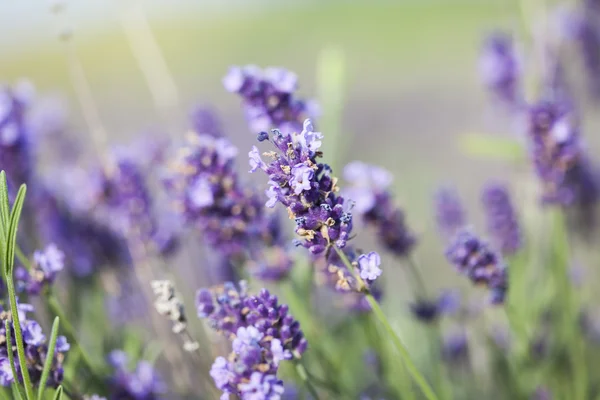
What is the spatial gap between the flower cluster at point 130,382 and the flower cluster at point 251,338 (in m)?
0.34

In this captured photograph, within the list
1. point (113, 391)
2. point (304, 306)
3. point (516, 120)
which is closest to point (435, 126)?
point (516, 120)

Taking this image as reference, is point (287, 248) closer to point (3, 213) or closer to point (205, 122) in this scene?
point (205, 122)

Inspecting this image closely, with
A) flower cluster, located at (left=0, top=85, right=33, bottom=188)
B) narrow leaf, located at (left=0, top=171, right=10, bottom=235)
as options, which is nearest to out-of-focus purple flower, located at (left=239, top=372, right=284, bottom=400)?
narrow leaf, located at (left=0, top=171, right=10, bottom=235)

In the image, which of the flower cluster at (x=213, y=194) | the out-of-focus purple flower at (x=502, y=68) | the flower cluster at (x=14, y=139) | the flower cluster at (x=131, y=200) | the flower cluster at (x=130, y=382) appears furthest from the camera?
the out-of-focus purple flower at (x=502, y=68)

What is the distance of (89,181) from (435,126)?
4.52 meters

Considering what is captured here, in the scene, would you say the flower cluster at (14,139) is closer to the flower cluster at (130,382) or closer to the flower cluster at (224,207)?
the flower cluster at (224,207)

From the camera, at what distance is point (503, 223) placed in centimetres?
188

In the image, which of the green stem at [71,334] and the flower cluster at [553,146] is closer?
the green stem at [71,334]

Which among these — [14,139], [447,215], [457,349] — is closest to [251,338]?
[14,139]

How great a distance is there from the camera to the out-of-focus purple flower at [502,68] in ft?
7.98

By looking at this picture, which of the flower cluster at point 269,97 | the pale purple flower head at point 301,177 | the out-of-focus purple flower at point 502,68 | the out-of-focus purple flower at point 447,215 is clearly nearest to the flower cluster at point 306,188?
the pale purple flower head at point 301,177

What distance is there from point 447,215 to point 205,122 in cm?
78

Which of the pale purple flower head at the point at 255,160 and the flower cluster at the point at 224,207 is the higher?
the flower cluster at the point at 224,207

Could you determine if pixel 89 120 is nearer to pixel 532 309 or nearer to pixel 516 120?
pixel 532 309
